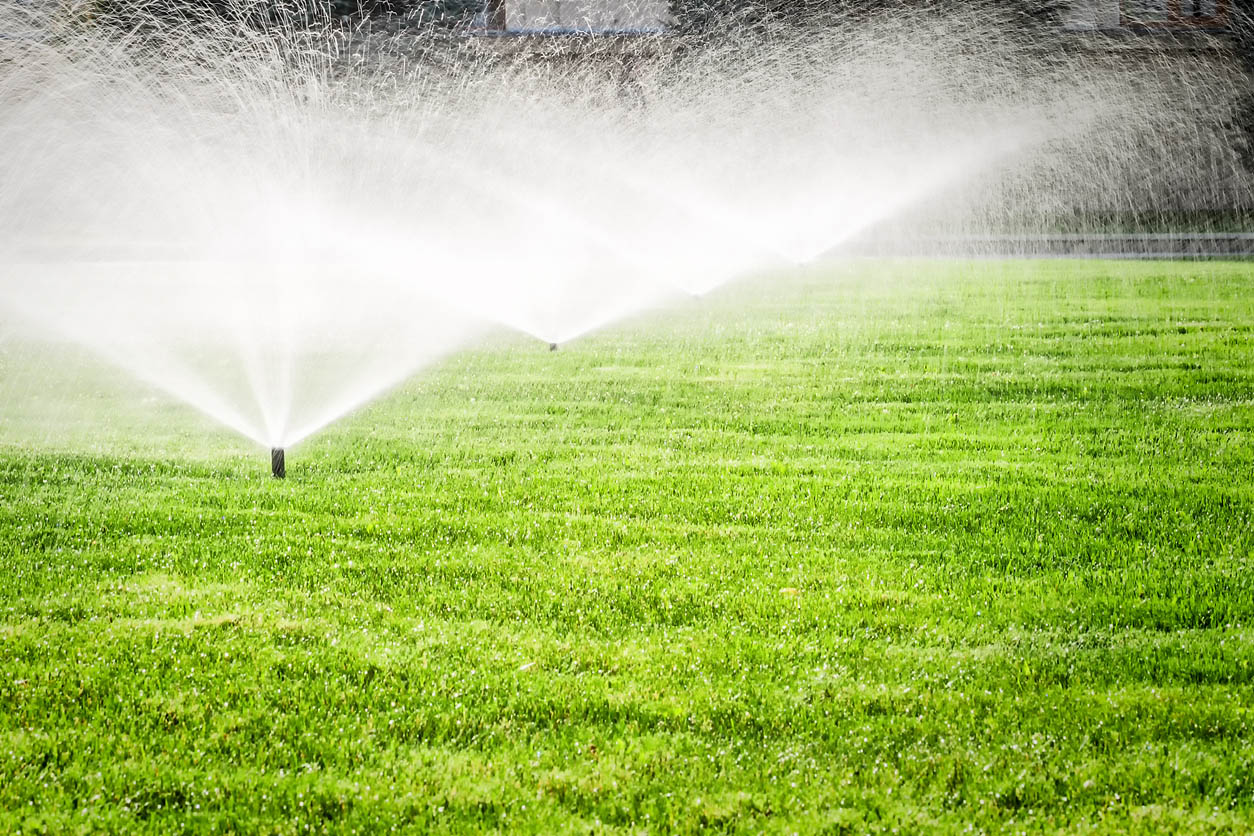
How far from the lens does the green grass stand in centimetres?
405

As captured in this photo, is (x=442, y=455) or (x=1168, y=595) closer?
(x=1168, y=595)

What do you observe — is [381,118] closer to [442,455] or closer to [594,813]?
[442,455]

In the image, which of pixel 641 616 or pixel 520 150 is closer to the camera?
pixel 641 616

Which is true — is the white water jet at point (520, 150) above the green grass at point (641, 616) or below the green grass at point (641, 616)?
above

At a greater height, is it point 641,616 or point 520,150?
point 520,150

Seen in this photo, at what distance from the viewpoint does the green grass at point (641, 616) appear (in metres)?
4.05

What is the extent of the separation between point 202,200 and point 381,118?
4819 mm

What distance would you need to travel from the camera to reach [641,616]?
18.1 ft

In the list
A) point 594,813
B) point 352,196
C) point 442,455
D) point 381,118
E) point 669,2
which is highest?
point 669,2

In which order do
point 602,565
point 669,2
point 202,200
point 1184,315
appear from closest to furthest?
point 602,565, point 1184,315, point 202,200, point 669,2

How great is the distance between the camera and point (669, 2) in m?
34.0

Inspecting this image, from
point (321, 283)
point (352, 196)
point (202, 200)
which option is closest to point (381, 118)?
point (352, 196)

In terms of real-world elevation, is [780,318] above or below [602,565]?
above

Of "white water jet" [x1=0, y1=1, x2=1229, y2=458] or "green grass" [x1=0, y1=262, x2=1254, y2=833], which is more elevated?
"white water jet" [x1=0, y1=1, x2=1229, y2=458]
